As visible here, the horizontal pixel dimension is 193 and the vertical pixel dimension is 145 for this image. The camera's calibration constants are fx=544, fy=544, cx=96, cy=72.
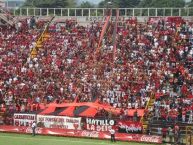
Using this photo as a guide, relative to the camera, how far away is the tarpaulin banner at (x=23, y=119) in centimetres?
3519

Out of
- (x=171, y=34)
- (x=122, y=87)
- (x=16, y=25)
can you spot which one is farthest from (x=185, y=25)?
(x=16, y=25)

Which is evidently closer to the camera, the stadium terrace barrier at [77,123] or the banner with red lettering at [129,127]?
the banner with red lettering at [129,127]

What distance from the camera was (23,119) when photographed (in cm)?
3547

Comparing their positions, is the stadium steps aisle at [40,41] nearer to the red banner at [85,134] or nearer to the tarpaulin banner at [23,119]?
the tarpaulin banner at [23,119]

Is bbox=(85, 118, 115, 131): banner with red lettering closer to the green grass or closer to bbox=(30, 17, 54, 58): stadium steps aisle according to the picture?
the green grass

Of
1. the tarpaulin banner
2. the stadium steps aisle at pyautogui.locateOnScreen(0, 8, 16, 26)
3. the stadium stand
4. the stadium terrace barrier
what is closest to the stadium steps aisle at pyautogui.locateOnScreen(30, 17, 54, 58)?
the stadium stand

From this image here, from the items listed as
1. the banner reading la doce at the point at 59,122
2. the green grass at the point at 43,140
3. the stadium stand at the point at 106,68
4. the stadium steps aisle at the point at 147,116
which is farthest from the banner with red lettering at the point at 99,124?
the stadium steps aisle at the point at 147,116

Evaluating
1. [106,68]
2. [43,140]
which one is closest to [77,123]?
[43,140]

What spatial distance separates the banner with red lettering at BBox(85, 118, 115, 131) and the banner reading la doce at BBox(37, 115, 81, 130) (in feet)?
2.15

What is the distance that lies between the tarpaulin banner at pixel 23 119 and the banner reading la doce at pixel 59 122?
0.48 m

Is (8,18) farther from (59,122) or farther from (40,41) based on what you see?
(59,122)

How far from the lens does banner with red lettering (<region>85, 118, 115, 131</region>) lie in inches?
1312

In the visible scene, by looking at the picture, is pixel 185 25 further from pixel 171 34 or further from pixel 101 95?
pixel 101 95

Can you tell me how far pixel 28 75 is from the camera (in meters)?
40.8
